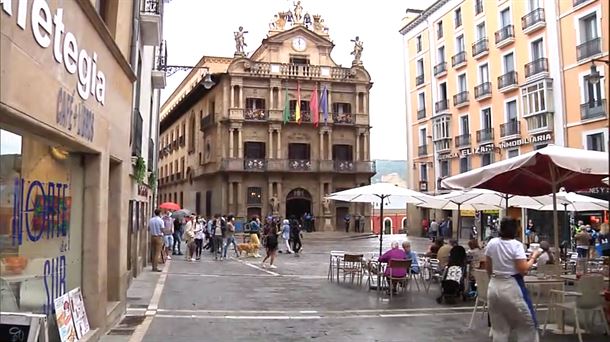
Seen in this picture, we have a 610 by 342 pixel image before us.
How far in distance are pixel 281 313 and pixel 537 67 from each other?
91.8 feet

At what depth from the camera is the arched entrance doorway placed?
4553 centimetres

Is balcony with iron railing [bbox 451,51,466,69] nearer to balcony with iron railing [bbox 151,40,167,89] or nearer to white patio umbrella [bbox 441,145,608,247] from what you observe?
balcony with iron railing [bbox 151,40,167,89]

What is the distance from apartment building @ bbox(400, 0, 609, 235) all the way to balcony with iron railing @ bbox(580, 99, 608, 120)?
0.05m

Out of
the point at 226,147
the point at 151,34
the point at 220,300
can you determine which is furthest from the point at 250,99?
the point at 220,300

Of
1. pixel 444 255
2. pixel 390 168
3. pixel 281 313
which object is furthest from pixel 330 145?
pixel 390 168

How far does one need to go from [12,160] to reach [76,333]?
2.38 metres

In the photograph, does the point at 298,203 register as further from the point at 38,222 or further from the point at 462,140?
the point at 38,222

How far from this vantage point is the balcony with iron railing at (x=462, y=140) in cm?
Answer: 3928

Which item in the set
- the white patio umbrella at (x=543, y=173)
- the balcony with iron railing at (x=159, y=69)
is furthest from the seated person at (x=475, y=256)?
the balcony with iron railing at (x=159, y=69)

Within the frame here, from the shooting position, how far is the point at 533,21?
1303 inches

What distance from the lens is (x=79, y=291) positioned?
702 centimetres

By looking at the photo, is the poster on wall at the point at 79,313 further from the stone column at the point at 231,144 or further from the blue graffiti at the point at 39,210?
the stone column at the point at 231,144

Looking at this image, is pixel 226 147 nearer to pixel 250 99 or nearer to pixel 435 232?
pixel 250 99

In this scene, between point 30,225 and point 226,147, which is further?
point 226,147
